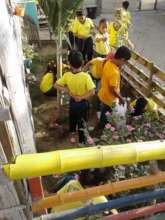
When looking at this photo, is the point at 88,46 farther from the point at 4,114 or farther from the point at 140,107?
the point at 4,114

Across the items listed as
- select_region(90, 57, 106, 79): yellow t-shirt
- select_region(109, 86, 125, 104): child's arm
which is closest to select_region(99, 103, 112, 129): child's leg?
select_region(109, 86, 125, 104): child's arm

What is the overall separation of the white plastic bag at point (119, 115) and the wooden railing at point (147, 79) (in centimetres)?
101

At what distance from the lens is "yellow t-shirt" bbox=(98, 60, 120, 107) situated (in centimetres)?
468

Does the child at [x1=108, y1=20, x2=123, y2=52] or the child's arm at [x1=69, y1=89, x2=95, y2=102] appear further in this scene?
the child at [x1=108, y1=20, x2=123, y2=52]

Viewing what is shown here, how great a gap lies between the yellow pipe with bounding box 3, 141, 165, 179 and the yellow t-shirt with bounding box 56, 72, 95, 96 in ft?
10.2

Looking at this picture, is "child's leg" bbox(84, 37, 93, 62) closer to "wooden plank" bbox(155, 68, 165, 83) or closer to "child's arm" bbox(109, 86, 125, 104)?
"wooden plank" bbox(155, 68, 165, 83)

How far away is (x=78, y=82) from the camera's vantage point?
482 cm

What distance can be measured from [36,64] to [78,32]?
1.32m

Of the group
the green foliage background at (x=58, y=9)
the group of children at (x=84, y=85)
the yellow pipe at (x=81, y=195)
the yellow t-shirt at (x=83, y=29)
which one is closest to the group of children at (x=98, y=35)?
the yellow t-shirt at (x=83, y=29)

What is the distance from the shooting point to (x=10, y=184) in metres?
1.63

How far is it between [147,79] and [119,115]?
1.71 metres

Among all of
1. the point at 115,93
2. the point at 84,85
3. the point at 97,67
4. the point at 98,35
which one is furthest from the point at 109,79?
the point at 98,35

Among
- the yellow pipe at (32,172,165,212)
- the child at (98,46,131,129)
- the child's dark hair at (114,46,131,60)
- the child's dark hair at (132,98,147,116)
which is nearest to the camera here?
the yellow pipe at (32,172,165,212)

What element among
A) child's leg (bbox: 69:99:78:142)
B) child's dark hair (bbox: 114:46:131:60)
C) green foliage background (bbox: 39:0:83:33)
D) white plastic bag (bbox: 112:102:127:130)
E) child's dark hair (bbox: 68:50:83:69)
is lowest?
child's leg (bbox: 69:99:78:142)
